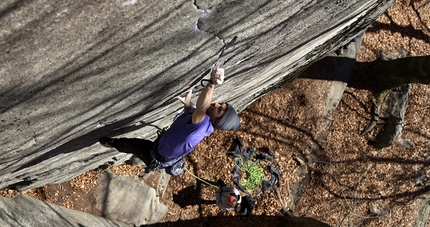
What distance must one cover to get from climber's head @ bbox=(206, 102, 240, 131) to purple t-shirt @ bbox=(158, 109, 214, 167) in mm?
70

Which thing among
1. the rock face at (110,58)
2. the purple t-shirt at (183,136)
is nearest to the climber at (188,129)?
the purple t-shirt at (183,136)

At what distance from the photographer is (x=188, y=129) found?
3.15 metres

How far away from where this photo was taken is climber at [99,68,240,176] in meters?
2.80

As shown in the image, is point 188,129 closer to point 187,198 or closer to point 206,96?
point 206,96

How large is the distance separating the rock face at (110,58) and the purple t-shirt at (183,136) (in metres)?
0.33

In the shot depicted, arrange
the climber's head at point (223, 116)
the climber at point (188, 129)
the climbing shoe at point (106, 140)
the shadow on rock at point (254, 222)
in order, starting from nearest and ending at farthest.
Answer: the climber at point (188, 129) → the climber's head at point (223, 116) → the climbing shoe at point (106, 140) → the shadow on rock at point (254, 222)

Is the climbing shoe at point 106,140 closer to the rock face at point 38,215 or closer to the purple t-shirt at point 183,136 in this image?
the purple t-shirt at point 183,136

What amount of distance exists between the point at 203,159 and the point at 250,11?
4.47m

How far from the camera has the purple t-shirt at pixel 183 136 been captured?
10.2 ft

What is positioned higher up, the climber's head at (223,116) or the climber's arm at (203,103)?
the climber's arm at (203,103)

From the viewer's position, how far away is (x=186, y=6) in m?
2.26

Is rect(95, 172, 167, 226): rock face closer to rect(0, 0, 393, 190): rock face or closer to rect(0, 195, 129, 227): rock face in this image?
rect(0, 195, 129, 227): rock face

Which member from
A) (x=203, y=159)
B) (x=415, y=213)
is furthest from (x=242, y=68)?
(x=415, y=213)

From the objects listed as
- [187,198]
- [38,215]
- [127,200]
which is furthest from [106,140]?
[187,198]
